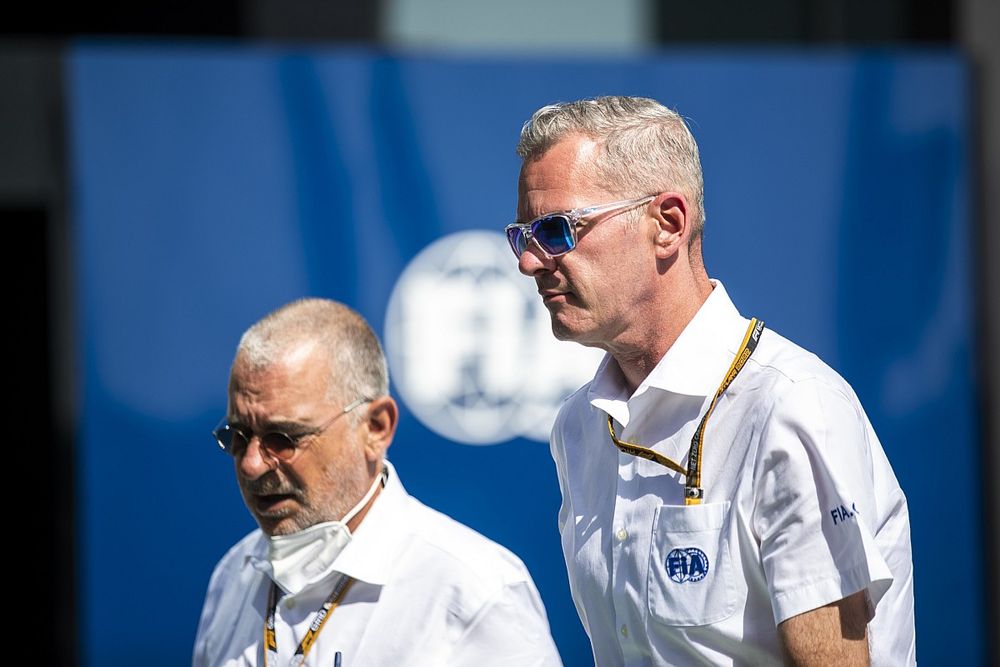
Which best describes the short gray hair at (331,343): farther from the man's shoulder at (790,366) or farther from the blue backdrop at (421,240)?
the blue backdrop at (421,240)

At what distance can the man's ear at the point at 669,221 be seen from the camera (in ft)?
6.50

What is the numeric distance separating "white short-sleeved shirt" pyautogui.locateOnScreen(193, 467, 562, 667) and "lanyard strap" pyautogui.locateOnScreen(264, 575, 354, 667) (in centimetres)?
1

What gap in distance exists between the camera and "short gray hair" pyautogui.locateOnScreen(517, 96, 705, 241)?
1.98 meters

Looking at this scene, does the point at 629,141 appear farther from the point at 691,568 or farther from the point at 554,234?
the point at 691,568

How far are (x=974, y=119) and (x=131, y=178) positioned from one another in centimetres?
343

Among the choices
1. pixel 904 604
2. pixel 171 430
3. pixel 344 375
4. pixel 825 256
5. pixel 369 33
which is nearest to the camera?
pixel 904 604

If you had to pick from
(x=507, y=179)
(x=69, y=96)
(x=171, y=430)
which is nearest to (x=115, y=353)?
(x=171, y=430)

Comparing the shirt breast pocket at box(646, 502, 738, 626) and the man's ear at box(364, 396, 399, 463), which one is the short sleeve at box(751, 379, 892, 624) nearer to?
the shirt breast pocket at box(646, 502, 738, 626)

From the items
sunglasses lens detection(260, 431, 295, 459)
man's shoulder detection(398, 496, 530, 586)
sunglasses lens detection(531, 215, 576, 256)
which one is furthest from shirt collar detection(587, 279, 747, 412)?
sunglasses lens detection(260, 431, 295, 459)

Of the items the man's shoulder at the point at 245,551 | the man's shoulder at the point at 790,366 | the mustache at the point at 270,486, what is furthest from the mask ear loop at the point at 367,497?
the man's shoulder at the point at 790,366

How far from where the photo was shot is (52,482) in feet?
16.9

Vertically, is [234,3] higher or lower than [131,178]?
higher

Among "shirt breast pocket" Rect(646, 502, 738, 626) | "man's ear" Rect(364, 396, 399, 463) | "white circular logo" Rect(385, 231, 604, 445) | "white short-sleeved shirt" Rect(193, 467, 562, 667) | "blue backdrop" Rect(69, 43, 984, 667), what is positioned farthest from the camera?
"white circular logo" Rect(385, 231, 604, 445)

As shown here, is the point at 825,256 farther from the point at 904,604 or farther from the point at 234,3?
the point at 904,604
